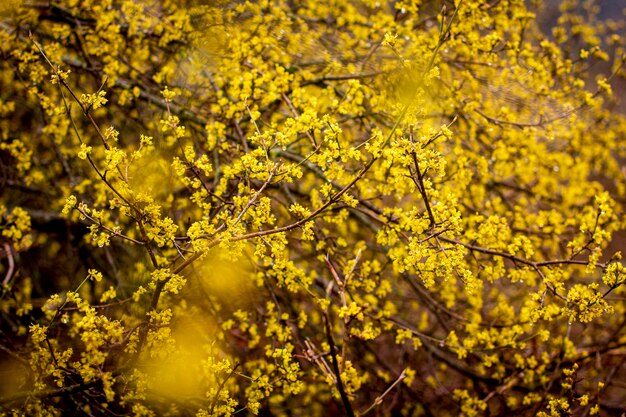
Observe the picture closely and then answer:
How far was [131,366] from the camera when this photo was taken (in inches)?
105

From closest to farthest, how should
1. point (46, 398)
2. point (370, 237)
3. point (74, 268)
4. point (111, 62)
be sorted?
point (46, 398)
point (111, 62)
point (74, 268)
point (370, 237)

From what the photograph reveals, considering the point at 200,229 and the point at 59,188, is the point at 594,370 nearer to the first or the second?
A: the point at 200,229

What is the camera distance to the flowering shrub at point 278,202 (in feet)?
8.31

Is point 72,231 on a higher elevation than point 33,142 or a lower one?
lower

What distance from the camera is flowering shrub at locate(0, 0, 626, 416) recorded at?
253 centimetres

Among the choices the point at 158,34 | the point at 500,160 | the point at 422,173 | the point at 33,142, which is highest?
the point at 33,142

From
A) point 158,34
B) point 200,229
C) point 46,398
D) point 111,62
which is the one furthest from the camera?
point 158,34

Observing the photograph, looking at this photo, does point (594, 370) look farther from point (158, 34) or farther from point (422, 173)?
point (158, 34)

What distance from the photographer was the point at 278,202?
4191mm

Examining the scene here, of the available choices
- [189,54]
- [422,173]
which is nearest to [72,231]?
[189,54]

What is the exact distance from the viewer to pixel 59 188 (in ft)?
17.1

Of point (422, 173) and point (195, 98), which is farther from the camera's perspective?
point (195, 98)

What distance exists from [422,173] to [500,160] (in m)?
3.07

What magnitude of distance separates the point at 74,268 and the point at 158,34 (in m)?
3.03
